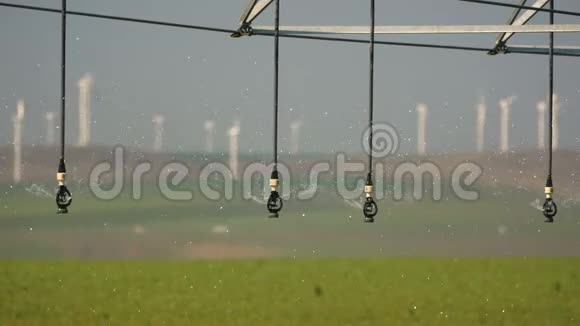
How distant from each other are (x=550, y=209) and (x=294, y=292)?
56.5 feet

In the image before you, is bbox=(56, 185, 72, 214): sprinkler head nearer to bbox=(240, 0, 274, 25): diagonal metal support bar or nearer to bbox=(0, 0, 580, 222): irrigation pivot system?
bbox=(0, 0, 580, 222): irrigation pivot system

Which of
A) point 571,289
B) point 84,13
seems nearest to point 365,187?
point 84,13

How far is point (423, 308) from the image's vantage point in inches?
1117

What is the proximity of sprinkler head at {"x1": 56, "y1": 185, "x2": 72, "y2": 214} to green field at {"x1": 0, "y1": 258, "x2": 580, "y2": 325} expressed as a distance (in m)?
14.5

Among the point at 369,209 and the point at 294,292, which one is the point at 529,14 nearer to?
the point at 369,209

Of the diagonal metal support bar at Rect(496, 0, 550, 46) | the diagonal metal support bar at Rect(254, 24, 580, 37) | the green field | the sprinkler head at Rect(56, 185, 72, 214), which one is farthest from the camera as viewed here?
the green field

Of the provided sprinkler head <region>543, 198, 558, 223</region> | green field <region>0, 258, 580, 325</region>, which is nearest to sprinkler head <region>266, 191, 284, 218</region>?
sprinkler head <region>543, 198, 558, 223</region>

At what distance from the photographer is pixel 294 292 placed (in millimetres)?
30875

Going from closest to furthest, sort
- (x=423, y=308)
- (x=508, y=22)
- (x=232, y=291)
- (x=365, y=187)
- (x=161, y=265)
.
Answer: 1. (x=365, y=187)
2. (x=508, y=22)
3. (x=423, y=308)
4. (x=232, y=291)
5. (x=161, y=265)

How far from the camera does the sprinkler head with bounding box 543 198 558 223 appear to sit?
1435 cm

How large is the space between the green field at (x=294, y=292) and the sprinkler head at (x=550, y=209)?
484 inches

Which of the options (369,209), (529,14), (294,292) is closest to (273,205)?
(369,209)

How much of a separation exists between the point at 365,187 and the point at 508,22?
4815mm

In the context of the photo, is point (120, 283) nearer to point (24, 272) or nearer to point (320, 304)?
point (24, 272)
